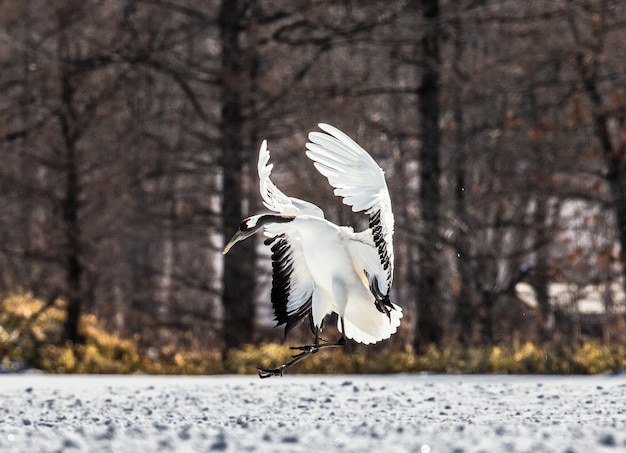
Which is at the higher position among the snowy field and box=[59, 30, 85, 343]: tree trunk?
box=[59, 30, 85, 343]: tree trunk

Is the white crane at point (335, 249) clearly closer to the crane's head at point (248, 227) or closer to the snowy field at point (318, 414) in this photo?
the crane's head at point (248, 227)

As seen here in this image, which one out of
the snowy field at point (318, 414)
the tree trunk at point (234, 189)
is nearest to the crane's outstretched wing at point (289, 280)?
the snowy field at point (318, 414)

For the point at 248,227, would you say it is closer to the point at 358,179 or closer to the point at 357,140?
the point at 358,179

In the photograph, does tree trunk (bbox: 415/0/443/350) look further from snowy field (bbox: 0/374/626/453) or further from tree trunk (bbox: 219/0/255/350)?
snowy field (bbox: 0/374/626/453)

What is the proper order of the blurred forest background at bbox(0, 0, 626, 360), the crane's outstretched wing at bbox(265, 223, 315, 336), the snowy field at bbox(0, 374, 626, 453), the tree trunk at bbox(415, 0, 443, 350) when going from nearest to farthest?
1. the snowy field at bbox(0, 374, 626, 453)
2. the crane's outstretched wing at bbox(265, 223, 315, 336)
3. the tree trunk at bbox(415, 0, 443, 350)
4. the blurred forest background at bbox(0, 0, 626, 360)

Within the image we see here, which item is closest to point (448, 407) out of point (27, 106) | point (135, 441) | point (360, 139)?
point (135, 441)

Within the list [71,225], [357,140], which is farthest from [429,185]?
[71,225]

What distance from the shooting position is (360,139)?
16.4 m

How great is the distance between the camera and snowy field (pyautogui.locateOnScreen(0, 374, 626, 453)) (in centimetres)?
538

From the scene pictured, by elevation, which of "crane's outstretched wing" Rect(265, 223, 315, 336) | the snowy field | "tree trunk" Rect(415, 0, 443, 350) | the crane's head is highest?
"tree trunk" Rect(415, 0, 443, 350)

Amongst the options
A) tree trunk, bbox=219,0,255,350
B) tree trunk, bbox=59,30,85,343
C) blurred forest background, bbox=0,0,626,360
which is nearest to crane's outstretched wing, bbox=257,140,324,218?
blurred forest background, bbox=0,0,626,360

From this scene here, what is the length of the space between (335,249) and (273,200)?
0.60m

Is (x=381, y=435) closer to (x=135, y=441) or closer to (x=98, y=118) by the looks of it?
(x=135, y=441)

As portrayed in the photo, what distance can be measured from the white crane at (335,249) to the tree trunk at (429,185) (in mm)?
7625
